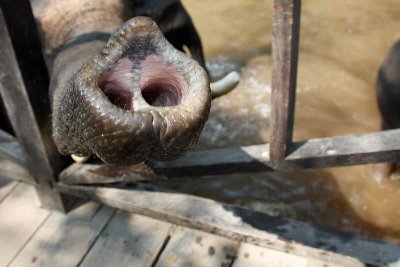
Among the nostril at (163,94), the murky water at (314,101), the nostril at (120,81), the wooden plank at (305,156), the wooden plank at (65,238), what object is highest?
the nostril at (120,81)

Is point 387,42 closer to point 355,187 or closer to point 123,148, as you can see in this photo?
point 355,187

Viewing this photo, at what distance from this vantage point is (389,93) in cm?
381

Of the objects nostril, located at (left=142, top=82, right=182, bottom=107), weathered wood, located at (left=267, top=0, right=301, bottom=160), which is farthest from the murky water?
nostril, located at (left=142, top=82, right=182, bottom=107)

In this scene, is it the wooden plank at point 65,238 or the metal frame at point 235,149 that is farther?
the wooden plank at point 65,238

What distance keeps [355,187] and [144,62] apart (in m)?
2.87

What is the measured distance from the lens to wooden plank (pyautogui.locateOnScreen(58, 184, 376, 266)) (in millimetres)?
2496

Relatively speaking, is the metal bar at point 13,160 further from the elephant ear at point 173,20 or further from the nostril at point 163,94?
the nostril at point 163,94

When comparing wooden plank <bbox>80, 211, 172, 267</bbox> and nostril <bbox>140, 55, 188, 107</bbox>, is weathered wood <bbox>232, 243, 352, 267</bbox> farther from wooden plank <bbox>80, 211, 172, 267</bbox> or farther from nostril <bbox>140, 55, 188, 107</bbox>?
nostril <bbox>140, 55, 188, 107</bbox>

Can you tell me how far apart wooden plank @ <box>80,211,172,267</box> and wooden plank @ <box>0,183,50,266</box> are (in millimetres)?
426

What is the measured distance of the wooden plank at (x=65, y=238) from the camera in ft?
9.07

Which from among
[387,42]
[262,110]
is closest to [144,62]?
[262,110]

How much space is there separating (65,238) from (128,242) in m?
0.38

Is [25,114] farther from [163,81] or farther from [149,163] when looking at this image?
[163,81]

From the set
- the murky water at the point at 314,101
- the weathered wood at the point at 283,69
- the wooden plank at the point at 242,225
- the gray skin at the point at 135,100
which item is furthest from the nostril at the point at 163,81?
the murky water at the point at 314,101
